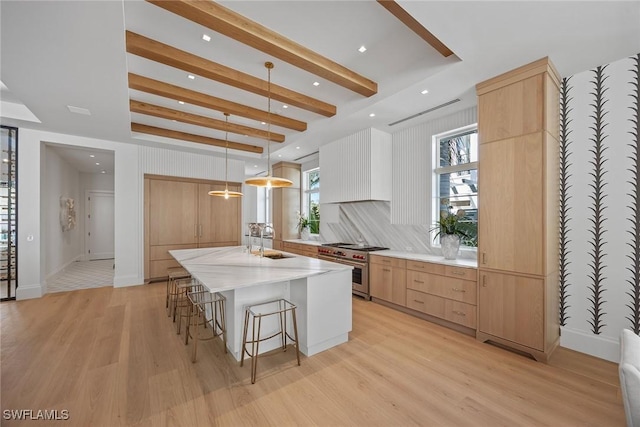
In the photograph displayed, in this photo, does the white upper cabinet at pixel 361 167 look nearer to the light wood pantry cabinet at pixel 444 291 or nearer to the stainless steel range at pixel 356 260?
the stainless steel range at pixel 356 260

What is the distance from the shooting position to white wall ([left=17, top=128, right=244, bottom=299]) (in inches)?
170

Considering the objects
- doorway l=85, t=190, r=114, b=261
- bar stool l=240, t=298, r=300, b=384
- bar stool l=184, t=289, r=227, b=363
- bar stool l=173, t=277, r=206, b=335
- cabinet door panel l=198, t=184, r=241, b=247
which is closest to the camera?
bar stool l=240, t=298, r=300, b=384

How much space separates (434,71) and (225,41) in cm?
214

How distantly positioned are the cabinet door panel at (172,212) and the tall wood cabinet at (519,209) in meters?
5.59

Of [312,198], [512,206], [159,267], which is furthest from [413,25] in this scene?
[159,267]

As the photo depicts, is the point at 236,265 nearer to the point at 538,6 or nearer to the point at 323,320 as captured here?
the point at 323,320

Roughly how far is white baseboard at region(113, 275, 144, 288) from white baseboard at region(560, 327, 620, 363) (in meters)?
6.65

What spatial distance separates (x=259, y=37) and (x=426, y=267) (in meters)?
3.14

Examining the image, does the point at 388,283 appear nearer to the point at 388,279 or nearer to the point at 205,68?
the point at 388,279

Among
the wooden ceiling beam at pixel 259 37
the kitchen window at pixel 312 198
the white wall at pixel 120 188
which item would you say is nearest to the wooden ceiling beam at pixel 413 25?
the wooden ceiling beam at pixel 259 37

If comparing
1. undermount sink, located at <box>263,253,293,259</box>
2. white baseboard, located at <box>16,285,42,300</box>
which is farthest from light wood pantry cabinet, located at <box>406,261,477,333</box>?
white baseboard, located at <box>16,285,42,300</box>

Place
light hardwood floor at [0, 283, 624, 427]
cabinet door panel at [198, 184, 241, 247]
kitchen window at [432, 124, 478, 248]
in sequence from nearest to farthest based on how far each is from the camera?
1. light hardwood floor at [0, 283, 624, 427]
2. kitchen window at [432, 124, 478, 248]
3. cabinet door panel at [198, 184, 241, 247]

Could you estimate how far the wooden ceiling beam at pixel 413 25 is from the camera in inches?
78.3

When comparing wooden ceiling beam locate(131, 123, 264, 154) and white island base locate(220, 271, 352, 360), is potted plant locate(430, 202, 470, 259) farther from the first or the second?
wooden ceiling beam locate(131, 123, 264, 154)
